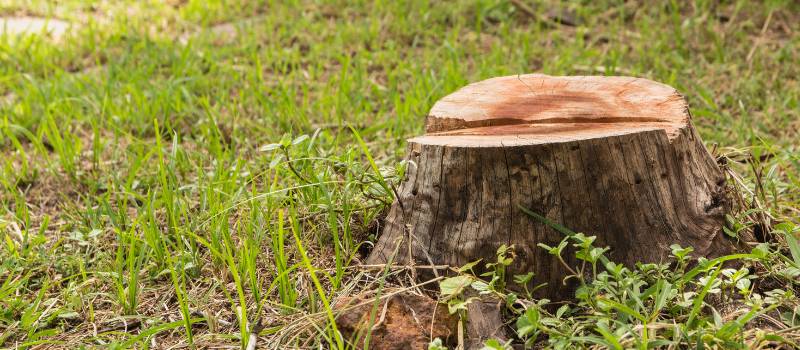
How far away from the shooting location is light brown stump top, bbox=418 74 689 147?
2119 mm

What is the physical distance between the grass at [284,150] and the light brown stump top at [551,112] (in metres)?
0.32

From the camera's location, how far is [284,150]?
238 centimetres

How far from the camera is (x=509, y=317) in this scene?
2.09m

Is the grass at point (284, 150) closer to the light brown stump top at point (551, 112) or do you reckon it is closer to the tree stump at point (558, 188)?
the tree stump at point (558, 188)

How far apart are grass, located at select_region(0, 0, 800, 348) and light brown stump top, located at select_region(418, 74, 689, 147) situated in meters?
0.32

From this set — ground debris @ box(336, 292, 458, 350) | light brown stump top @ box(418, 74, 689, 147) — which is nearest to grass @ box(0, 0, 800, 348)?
ground debris @ box(336, 292, 458, 350)

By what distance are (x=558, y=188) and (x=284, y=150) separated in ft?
2.78

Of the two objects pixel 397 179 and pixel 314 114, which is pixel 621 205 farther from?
pixel 314 114

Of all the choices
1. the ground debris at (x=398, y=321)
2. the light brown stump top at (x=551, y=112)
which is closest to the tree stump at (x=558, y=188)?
the light brown stump top at (x=551, y=112)

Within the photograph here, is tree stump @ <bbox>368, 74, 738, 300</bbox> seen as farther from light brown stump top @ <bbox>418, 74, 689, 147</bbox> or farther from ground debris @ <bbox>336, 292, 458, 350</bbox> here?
ground debris @ <bbox>336, 292, 458, 350</bbox>

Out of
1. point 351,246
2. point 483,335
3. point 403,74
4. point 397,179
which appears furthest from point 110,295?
point 403,74

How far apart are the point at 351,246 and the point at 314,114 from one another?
4.96 ft

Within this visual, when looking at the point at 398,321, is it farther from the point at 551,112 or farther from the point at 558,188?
the point at 551,112

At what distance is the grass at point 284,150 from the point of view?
83.0 inches
